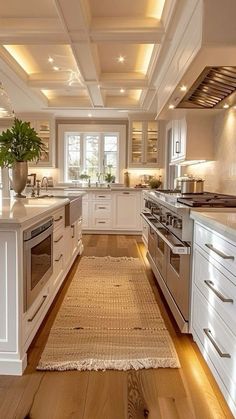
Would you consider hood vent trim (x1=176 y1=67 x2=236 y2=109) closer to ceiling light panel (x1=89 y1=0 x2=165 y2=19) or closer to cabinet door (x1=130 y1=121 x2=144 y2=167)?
ceiling light panel (x1=89 y1=0 x2=165 y2=19)

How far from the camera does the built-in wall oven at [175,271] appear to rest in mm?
2248

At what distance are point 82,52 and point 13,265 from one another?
2.64 meters

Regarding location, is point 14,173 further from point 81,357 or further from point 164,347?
point 164,347

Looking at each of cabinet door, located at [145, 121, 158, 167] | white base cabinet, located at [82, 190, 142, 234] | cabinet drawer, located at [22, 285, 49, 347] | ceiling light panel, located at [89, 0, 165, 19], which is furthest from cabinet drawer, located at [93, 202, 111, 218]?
cabinet drawer, located at [22, 285, 49, 347]

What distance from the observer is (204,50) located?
2.01 m

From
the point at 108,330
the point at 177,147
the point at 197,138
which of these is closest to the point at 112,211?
the point at 177,147

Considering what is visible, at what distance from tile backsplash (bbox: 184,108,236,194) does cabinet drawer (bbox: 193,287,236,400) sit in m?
1.46

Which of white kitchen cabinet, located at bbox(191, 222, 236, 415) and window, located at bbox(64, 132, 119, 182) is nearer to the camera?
white kitchen cabinet, located at bbox(191, 222, 236, 415)

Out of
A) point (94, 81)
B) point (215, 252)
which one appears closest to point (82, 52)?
point (94, 81)

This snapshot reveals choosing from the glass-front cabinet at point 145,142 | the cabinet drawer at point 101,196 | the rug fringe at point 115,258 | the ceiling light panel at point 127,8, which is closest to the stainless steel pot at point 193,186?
the rug fringe at point 115,258

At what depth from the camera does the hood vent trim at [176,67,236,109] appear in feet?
8.04

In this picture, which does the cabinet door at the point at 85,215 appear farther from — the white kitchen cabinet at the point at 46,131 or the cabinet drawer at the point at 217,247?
the cabinet drawer at the point at 217,247

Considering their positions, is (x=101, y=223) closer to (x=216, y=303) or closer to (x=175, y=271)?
(x=175, y=271)

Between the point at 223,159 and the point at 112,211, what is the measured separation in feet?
12.2
